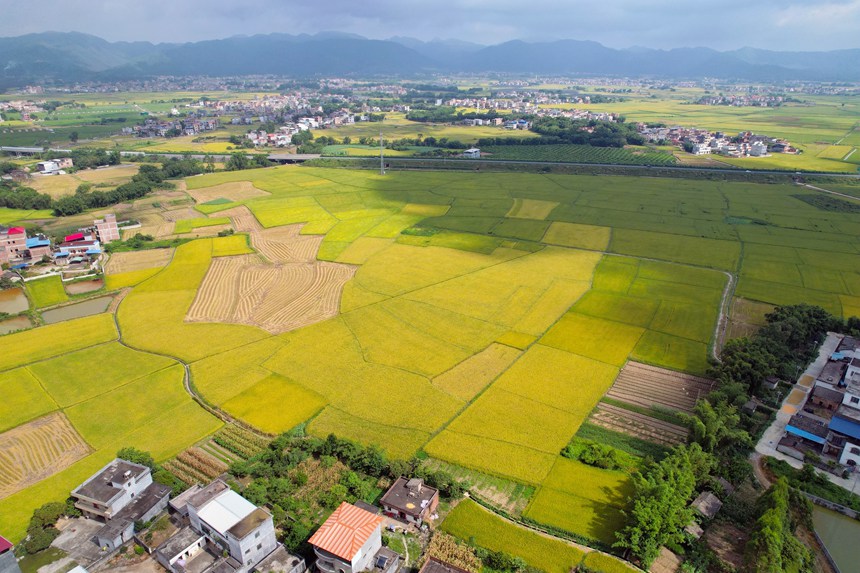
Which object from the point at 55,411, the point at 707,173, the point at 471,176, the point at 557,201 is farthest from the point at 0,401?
the point at 707,173

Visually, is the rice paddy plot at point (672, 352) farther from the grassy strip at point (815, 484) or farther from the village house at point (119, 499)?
the village house at point (119, 499)

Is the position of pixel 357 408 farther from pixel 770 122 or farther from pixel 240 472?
pixel 770 122

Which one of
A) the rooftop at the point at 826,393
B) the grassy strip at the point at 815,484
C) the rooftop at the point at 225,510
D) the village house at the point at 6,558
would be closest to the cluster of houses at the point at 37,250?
the village house at the point at 6,558

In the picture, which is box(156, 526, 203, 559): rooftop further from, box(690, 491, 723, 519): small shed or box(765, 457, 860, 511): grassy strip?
box(765, 457, 860, 511): grassy strip

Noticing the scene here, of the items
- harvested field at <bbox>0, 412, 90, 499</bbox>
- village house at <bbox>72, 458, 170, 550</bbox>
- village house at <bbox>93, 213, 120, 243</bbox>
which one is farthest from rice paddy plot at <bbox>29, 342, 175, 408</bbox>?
village house at <bbox>93, 213, 120, 243</bbox>

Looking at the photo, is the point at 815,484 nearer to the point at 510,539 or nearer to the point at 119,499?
the point at 510,539

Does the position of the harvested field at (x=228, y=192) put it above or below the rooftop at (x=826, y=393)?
above
